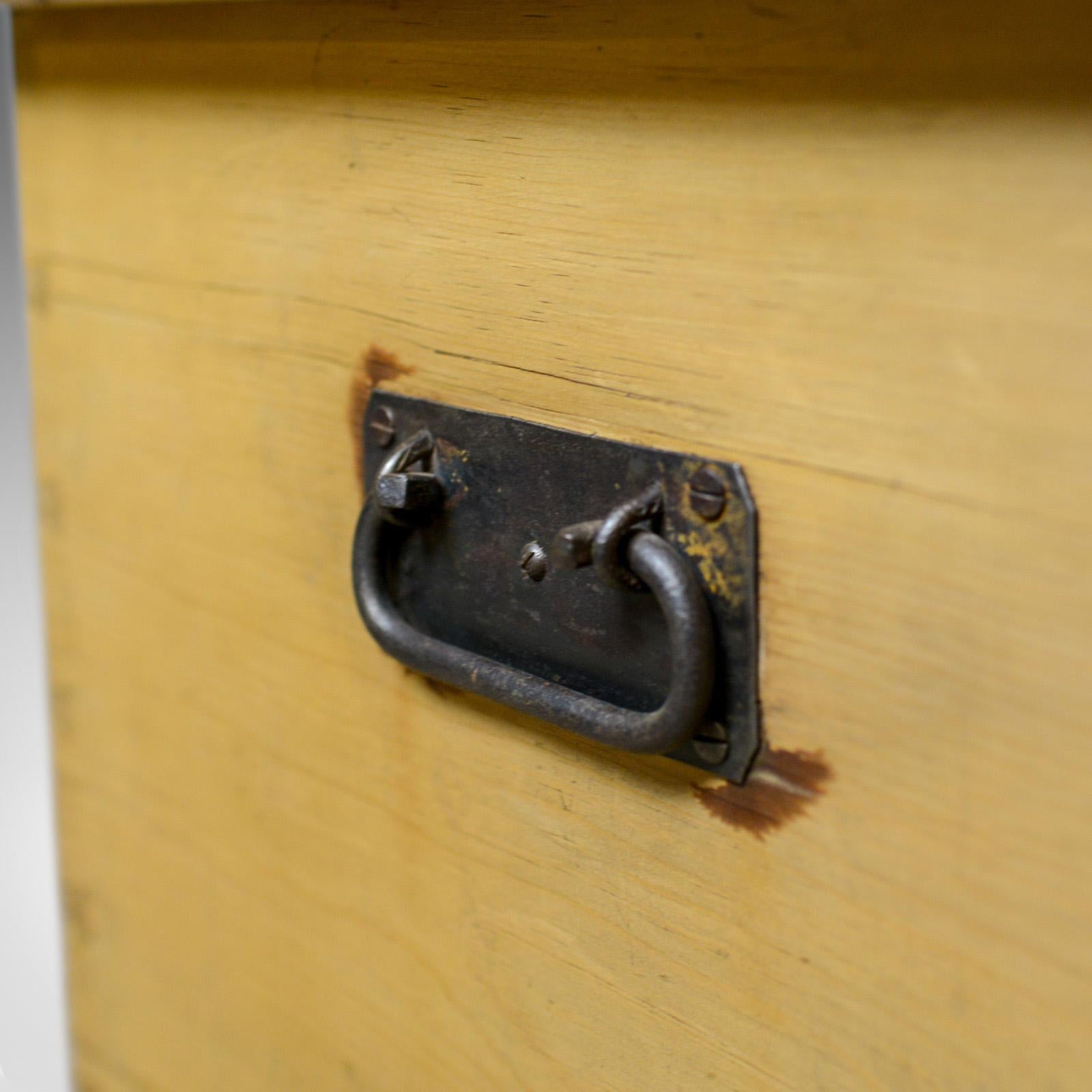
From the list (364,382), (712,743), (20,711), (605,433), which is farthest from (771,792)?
(20,711)

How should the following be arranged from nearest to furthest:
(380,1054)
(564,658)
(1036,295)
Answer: (1036,295) < (564,658) < (380,1054)

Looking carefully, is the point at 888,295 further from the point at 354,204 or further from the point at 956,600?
the point at 354,204

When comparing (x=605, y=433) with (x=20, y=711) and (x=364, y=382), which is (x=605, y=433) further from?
(x=20, y=711)

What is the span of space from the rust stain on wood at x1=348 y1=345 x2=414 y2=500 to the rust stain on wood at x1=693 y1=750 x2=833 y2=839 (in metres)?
0.19

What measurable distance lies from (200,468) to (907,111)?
1.22ft

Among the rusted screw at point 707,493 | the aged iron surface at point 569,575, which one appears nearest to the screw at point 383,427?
the aged iron surface at point 569,575

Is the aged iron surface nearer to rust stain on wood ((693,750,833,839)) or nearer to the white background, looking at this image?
rust stain on wood ((693,750,833,839))

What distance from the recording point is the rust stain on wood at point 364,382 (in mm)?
469

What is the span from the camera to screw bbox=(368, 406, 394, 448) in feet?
1.54

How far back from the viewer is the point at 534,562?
0.42 m

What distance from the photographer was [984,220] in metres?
0.30

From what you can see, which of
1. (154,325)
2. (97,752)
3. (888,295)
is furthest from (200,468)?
(888,295)

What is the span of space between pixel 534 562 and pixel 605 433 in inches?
2.1

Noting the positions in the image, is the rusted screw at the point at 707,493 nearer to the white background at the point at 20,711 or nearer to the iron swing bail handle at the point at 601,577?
the iron swing bail handle at the point at 601,577
